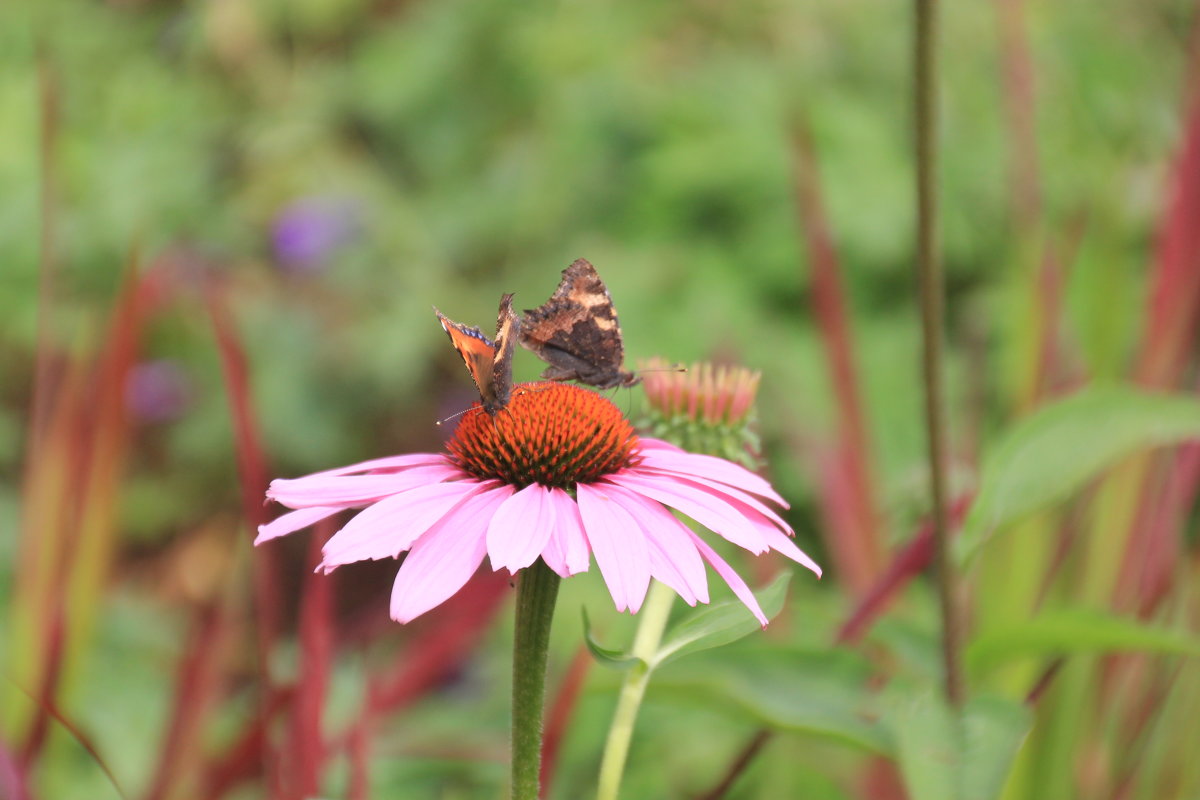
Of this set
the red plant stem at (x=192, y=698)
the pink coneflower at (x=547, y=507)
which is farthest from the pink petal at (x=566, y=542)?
the red plant stem at (x=192, y=698)

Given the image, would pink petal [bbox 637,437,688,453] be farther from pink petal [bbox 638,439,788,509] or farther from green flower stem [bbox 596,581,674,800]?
green flower stem [bbox 596,581,674,800]

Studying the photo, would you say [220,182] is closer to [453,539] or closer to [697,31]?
[697,31]

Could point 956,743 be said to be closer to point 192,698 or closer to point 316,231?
point 192,698

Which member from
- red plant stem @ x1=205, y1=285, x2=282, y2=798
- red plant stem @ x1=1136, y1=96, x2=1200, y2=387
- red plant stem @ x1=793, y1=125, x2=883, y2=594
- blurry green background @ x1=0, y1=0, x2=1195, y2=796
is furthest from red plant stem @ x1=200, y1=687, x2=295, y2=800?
red plant stem @ x1=1136, y1=96, x2=1200, y2=387

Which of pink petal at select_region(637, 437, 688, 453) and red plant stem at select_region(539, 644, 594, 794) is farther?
red plant stem at select_region(539, 644, 594, 794)

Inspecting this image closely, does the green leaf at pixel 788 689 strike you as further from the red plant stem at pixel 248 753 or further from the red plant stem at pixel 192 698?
the red plant stem at pixel 192 698
